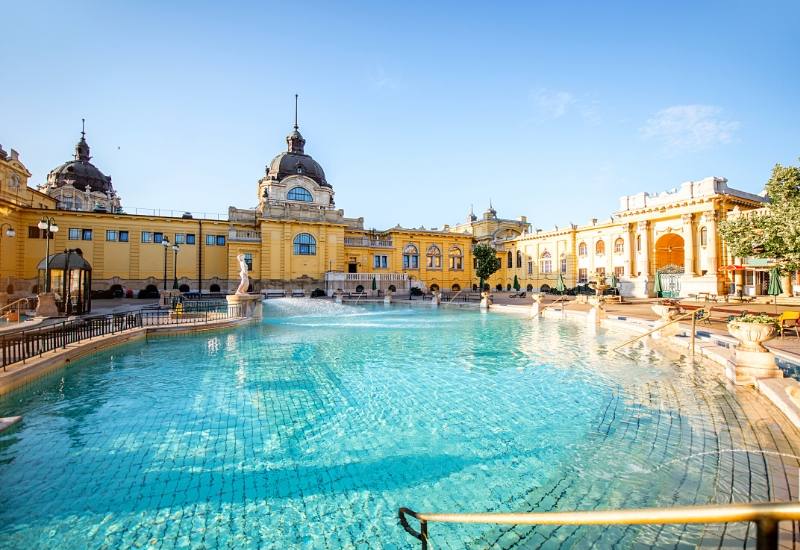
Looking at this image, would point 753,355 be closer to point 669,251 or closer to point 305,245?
point 669,251

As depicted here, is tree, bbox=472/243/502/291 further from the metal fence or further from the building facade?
the metal fence

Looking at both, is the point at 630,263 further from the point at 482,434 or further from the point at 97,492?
the point at 97,492

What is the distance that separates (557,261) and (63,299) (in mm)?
44500

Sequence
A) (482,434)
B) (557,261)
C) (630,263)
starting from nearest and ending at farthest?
(482,434) → (630,263) → (557,261)

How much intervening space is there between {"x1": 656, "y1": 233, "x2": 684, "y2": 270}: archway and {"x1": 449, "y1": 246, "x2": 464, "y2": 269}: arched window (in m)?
22.0

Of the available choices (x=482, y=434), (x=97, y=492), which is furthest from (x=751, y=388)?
(x=97, y=492)

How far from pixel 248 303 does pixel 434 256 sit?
109 feet

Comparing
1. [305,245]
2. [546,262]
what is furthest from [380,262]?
[546,262]

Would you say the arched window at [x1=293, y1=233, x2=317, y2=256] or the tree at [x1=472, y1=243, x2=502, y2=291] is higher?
the arched window at [x1=293, y1=233, x2=317, y2=256]

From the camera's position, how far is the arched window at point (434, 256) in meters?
49.8

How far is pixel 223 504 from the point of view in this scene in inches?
164

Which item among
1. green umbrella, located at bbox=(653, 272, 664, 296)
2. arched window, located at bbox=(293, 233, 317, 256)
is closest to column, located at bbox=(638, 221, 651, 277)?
green umbrella, located at bbox=(653, 272, 664, 296)

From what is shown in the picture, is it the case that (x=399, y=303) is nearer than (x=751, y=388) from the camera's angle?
No

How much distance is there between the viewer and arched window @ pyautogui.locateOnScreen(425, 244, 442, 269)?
4978cm
